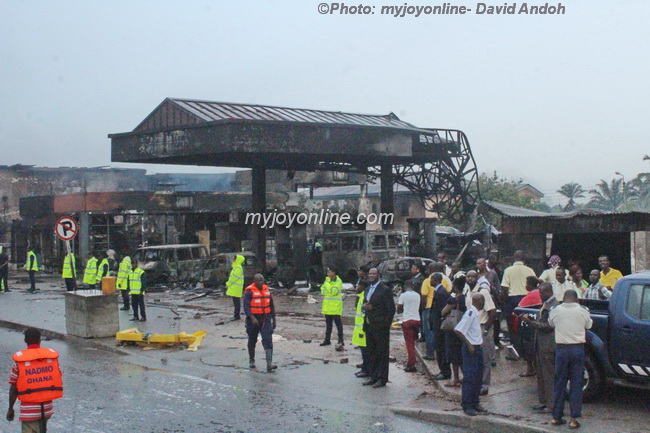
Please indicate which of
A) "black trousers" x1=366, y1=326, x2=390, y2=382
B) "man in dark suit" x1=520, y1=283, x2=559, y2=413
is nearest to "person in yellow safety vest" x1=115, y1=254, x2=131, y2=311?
"black trousers" x1=366, y1=326, x2=390, y2=382

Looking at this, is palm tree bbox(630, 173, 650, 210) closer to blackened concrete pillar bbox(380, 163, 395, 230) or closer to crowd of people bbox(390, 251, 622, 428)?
blackened concrete pillar bbox(380, 163, 395, 230)

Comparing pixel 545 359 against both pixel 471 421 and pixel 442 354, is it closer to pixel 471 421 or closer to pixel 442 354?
pixel 471 421

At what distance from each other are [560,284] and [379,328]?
366 cm

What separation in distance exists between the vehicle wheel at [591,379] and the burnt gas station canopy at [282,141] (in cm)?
1773

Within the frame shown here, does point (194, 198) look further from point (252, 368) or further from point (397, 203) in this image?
point (252, 368)

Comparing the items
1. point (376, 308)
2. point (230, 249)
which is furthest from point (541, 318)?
point (230, 249)

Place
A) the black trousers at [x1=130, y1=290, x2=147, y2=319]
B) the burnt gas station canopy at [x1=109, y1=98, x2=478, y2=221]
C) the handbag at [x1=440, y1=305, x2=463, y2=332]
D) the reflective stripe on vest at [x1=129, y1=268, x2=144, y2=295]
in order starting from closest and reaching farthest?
the handbag at [x1=440, y1=305, x2=463, y2=332] < the reflective stripe on vest at [x1=129, y1=268, x2=144, y2=295] < the black trousers at [x1=130, y1=290, x2=147, y2=319] < the burnt gas station canopy at [x1=109, y1=98, x2=478, y2=221]

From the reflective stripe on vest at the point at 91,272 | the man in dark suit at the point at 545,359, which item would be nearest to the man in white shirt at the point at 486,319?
the man in dark suit at the point at 545,359

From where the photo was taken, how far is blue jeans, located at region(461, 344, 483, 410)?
9109mm

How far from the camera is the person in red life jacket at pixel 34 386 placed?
7.02 meters

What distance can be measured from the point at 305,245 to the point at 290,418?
19.9 metres

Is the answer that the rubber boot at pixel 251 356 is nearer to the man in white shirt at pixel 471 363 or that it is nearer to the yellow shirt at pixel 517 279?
the man in white shirt at pixel 471 363

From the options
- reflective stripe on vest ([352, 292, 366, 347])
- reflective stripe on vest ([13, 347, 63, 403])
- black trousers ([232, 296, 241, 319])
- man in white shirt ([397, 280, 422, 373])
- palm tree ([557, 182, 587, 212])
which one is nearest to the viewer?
reflective stripe on vest ([13, 347, 63, 403])

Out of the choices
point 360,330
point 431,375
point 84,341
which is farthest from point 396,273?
point 431,375
